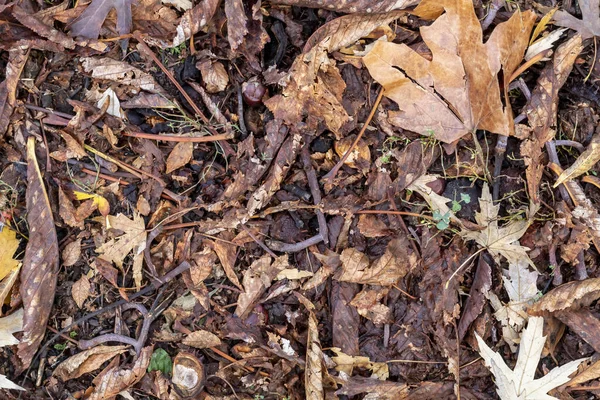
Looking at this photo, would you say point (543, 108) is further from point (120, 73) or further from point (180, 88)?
point (120, 73)

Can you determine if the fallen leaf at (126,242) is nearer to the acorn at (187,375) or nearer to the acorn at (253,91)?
the acorn at (187,375)

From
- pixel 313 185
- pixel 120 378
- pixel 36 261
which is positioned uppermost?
pixel 313 185

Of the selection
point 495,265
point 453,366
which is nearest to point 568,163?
point 495,265

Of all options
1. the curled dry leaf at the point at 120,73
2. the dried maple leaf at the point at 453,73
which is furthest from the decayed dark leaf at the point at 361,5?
the curled dry leaf at the point at 120,73

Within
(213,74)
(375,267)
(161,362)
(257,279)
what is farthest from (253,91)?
(161,362)

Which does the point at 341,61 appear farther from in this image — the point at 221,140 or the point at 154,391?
the point at 154,391

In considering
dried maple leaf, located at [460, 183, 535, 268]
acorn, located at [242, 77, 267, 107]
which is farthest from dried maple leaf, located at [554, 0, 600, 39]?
acorn, located at [242, 77, 267, 107]
